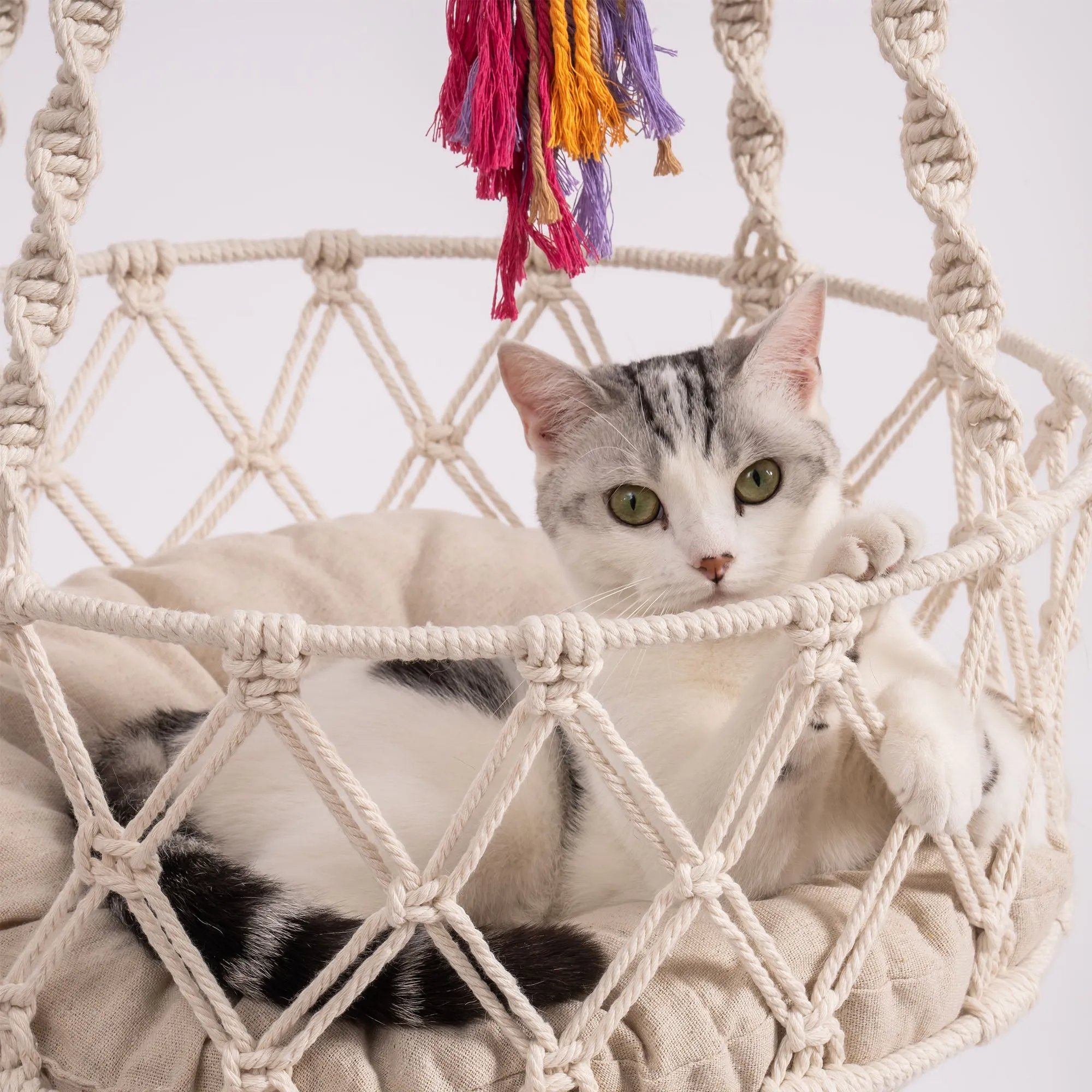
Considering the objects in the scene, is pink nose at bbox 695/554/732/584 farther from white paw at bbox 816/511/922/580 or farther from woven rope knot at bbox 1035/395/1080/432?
woven rope knot at bbox 1035/395/1080/432

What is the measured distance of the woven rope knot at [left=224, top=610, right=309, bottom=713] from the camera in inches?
24.5

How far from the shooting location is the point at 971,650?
30.3 inches

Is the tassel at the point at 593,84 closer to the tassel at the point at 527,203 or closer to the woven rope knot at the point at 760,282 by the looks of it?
the tassel at the point at 527,203

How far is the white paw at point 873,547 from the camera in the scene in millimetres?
704

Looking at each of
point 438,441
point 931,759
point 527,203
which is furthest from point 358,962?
point 438,441

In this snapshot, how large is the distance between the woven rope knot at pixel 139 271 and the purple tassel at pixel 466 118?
57 cm

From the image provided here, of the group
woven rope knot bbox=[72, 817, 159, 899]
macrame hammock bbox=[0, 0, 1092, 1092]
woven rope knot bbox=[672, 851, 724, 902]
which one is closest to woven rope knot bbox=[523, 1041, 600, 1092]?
macrame hammock bbox=[0, 0, 1092, 1092]

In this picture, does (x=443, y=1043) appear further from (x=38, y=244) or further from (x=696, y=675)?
(x=38, y=244)

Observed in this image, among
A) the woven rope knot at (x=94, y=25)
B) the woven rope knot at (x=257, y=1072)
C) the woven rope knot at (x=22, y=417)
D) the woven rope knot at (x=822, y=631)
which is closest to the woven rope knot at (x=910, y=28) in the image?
the woven rope knot at (x=822, y=631)

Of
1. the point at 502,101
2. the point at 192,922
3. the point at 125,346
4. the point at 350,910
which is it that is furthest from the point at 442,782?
the point at 125,346

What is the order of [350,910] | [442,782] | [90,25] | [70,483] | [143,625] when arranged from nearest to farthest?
[143,625] < [90,25] < [350,910] < [442,782] < [70,483]

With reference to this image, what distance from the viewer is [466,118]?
0.92 meters

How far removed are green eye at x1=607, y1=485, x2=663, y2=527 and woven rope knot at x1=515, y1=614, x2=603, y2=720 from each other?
27 centimetres

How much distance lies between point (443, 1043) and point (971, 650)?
40 centimetres
